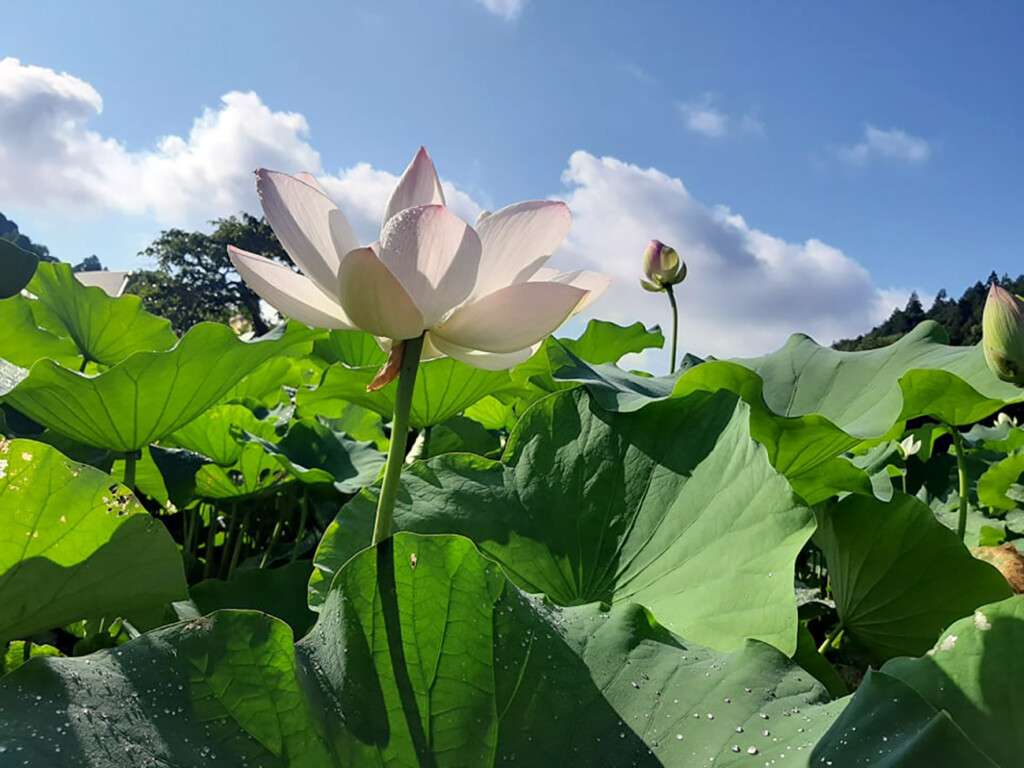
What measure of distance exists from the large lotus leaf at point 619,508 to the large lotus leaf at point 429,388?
1.19ft

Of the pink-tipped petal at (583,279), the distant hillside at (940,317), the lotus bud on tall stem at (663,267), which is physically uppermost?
the distant hillside at (940,317)

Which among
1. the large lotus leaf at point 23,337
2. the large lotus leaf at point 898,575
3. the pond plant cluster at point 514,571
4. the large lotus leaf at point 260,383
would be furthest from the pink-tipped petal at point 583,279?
the large lotus leaf at point 23,337

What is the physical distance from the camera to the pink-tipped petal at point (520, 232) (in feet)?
1.70

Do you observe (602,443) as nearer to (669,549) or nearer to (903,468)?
(669,549)

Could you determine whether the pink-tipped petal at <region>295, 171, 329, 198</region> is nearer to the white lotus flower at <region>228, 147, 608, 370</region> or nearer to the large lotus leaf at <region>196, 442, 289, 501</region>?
the white lotus flower at <region>228, 147, 608, 370</region>

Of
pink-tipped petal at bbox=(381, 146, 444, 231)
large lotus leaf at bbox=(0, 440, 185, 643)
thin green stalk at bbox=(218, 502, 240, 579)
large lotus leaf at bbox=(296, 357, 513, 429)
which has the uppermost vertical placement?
pink-tipped petal at bbox=(381, 146, 444, 231)

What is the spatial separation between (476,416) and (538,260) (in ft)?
4.01

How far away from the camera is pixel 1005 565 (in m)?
1.07

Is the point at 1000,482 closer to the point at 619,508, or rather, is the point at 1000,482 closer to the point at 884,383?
the point at 884,383

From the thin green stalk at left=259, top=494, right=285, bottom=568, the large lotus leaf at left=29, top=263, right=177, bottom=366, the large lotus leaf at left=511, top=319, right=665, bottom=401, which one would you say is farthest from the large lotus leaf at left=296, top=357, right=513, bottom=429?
the large lotus leaf at left=29, top=263, right=177, bottom=366

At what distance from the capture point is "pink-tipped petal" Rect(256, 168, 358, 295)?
0.50 metres

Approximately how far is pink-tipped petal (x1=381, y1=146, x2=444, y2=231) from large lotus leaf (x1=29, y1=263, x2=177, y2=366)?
4.40 feet

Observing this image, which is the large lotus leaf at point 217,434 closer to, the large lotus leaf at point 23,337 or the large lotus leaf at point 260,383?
the large lotus leaf at point 260,383

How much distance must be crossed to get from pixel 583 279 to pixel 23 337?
132 cm
